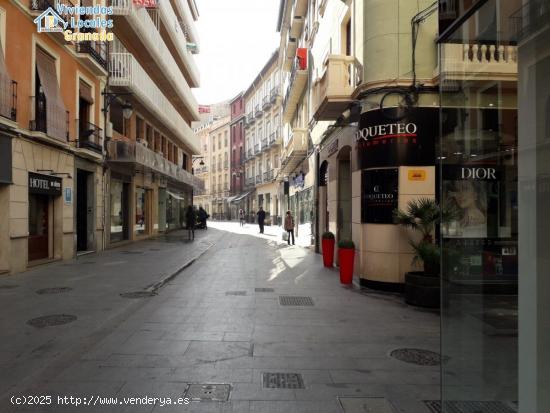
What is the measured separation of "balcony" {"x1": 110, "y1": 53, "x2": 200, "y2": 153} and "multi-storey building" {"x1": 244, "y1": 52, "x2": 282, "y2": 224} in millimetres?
13823

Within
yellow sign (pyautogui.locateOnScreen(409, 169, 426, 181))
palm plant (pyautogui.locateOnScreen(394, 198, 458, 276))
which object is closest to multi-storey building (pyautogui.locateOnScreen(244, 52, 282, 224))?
yellow sign (pyautogui.locateOnScreen(409, 169, 426, 181))

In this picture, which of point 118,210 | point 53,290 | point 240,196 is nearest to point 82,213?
point 118,210

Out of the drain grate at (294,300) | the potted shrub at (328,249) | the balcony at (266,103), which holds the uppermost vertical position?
the balcony at (266,103)

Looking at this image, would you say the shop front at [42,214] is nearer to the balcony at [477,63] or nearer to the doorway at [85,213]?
the doorway at [85,213]

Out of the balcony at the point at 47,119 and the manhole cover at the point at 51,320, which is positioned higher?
the balcony at the point at 47,119

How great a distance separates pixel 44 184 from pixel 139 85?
336 inches

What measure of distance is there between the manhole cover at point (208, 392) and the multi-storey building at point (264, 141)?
34629 mm

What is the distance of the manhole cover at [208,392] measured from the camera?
3.99 m

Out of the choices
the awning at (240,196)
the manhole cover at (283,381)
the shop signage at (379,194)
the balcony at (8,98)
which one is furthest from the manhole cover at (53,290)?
the awning at (240,196)

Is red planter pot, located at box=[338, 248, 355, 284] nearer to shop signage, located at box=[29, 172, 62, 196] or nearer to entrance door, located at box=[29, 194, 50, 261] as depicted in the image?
shop signage, located at box=[29, 172, 62, 196]

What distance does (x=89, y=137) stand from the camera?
16.1 metres

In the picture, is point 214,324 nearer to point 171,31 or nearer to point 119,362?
point 119,362

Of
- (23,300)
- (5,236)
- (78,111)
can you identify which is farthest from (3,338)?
(78,111)

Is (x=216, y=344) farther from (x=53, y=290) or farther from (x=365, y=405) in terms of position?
(x=53, y=290)
